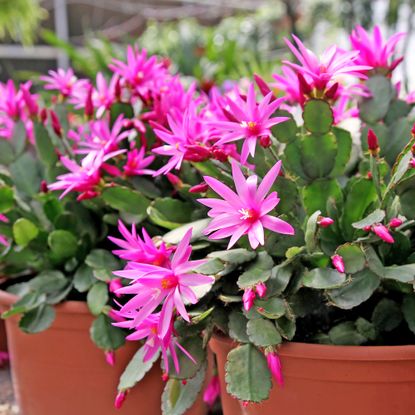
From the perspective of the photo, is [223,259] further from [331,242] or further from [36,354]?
[36,354]

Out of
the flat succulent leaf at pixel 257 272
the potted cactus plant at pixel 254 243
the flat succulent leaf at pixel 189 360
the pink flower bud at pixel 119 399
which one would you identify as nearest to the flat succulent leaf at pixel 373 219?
the potted cactus plant at pixel 254 243

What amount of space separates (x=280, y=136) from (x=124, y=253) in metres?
0.26

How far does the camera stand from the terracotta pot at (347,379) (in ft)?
2.06

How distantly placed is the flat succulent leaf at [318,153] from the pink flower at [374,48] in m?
0.16

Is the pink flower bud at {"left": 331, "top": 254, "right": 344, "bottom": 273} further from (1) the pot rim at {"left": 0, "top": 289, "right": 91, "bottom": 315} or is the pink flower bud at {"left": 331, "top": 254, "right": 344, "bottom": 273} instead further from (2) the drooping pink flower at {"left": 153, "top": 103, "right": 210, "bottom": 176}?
(1) the pot rim at {"left": 0, "top": 289, "right": 91, "bottom": 315}

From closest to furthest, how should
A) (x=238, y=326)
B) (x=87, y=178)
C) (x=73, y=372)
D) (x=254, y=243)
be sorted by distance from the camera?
1. (x=254, y=243)
2. (x=238, y=326)
3. (x=87, y=178)
4. (x=73, y=372)

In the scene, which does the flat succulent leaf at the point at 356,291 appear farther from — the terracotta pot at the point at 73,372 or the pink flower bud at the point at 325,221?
the terracotta pot at the point at 73,372

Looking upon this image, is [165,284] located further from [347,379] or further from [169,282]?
[347,379]

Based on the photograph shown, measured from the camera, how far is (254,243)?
56cm

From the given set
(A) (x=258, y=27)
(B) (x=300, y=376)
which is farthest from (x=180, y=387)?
(A) (x=258, y=27)

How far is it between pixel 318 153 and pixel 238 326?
0.79 feet

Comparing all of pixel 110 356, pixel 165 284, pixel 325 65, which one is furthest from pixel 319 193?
pixel 110 356

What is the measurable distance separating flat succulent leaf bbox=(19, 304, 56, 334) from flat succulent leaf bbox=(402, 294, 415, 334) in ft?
1.66

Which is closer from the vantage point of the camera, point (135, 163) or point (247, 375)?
point (247, 375)
